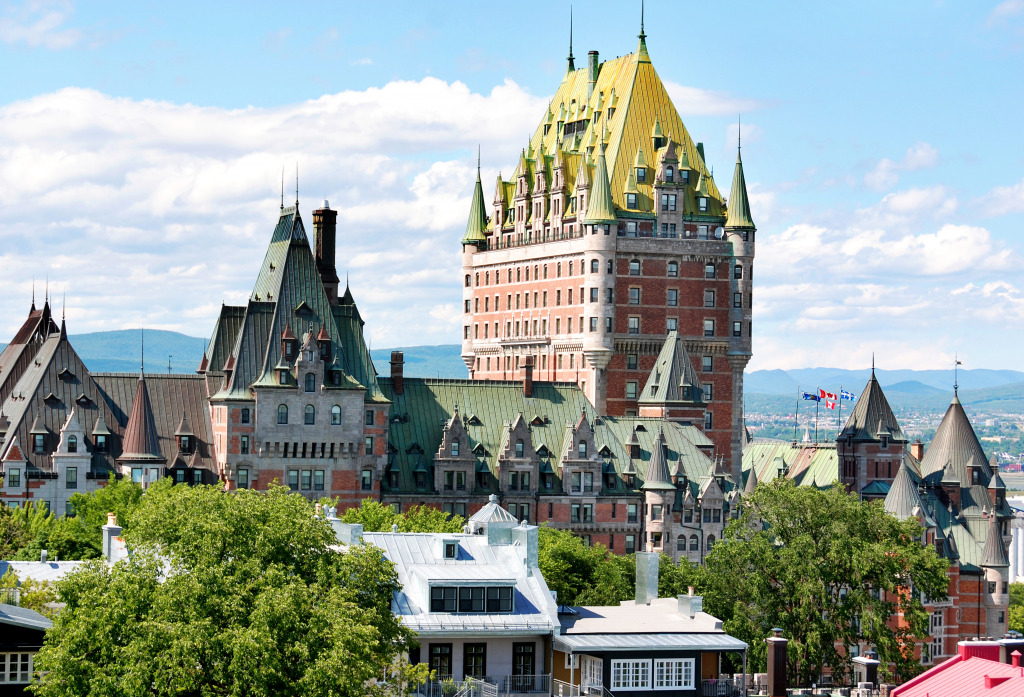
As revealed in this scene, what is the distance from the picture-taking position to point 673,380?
178m

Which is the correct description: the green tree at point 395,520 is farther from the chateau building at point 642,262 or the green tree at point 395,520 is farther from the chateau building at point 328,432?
the chateau building at point 642,262

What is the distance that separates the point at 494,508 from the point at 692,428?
69.6 m

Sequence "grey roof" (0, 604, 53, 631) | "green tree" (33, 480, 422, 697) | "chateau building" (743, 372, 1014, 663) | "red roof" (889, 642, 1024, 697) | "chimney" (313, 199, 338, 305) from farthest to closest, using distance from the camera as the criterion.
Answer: "chateau building" (743, 372, 1014, 663), "chimney" (313, 199, 338, 305), "grey roof" (0, 604, 53, 631), "red roof" (889, 642, 1024, 697), "green tree" (33, 480, 422, 697)

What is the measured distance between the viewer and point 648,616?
97.2m

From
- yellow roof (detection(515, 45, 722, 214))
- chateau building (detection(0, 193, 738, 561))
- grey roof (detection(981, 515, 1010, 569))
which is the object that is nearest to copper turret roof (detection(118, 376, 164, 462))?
chateau building (detection(0, 193, 738, 561))

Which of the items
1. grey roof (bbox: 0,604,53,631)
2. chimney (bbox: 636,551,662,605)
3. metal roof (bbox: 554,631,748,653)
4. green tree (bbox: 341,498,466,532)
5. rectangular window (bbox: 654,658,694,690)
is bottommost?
rectangular window (bbox: 654,658,694,690)

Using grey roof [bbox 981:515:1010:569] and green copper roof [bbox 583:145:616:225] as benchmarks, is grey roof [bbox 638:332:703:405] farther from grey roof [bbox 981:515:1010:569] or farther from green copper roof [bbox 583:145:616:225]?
grey roof [bbox 981:515:1010:569]

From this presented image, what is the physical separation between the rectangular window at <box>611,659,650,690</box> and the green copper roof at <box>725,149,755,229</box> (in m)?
104

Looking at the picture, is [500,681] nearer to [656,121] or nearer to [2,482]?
[2,482]

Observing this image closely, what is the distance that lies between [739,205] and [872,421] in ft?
76.9

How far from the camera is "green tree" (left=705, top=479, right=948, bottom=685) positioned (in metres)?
118

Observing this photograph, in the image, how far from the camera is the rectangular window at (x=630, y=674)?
9112 cm

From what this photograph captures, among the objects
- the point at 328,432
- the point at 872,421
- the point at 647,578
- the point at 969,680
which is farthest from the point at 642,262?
the point at 969,680

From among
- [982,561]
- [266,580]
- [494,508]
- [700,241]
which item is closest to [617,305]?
[700,241]
